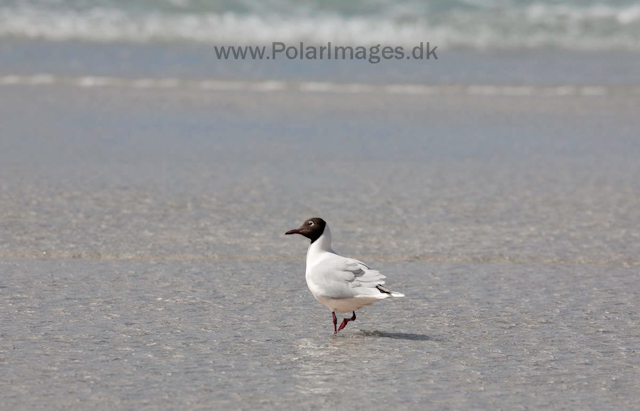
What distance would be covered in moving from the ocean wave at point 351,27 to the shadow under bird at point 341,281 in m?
15.1

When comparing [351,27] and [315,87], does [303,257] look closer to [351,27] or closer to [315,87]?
[315,87]

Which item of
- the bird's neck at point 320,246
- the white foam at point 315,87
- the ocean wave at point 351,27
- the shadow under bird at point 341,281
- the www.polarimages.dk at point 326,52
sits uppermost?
the ocean wave at point 351,27

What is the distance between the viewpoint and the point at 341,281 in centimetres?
397

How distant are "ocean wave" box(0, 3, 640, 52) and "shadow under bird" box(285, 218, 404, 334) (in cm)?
1513

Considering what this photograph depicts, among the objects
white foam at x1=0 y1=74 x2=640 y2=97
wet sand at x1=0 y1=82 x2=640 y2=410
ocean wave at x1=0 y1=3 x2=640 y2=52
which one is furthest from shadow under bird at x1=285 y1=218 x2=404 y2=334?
ocean wave at x1=0 y1=3 x2=640 y2=52

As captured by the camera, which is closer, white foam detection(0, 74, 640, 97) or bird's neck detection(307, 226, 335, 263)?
bird's neck detection(307, 226, 335, 263)

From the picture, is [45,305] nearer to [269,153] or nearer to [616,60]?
[269,153]

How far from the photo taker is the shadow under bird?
12.9 feet

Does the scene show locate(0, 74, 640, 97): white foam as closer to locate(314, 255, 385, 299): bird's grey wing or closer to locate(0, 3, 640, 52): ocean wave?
locate(0, 3, 640, 52): ocean wave

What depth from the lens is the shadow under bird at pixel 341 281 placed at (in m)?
3.93

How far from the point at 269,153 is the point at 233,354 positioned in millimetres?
4609

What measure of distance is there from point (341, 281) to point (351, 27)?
18.1m

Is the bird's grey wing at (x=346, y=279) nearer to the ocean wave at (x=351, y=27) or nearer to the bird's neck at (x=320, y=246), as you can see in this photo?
the bird's neck at (x=320, y=246)

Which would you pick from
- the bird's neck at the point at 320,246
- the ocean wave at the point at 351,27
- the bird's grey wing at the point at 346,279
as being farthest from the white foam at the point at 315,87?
the bird's grey wing at the point at 346,279
